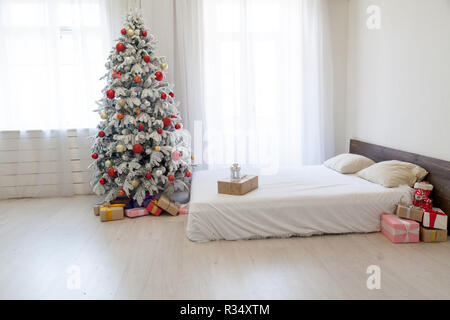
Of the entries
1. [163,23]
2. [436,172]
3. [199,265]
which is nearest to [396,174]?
[436,172]

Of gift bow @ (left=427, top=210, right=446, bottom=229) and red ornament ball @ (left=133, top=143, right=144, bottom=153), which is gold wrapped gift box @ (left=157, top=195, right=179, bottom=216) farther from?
gift bow @ (left=427, top=210, right=446, bottom=229)

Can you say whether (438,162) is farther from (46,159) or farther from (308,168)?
(46,159)

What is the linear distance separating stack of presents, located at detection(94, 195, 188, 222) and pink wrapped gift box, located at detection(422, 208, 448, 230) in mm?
2297

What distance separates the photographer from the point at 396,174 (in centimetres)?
305

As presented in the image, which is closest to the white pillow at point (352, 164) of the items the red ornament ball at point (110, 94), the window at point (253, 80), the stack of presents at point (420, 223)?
the stack of presents at point (420, 223)

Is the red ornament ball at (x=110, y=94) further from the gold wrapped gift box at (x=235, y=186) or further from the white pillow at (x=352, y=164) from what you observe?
the white pillow at (x=352, y=164)

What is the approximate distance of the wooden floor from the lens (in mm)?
2064

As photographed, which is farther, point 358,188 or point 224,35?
point 224,35

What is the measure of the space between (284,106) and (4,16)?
145 inches

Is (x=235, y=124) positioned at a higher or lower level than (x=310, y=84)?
lower

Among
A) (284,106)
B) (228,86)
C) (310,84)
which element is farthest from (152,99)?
(310,84)

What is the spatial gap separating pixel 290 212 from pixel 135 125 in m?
1.84

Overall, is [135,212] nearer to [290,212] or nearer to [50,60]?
[290,212]
